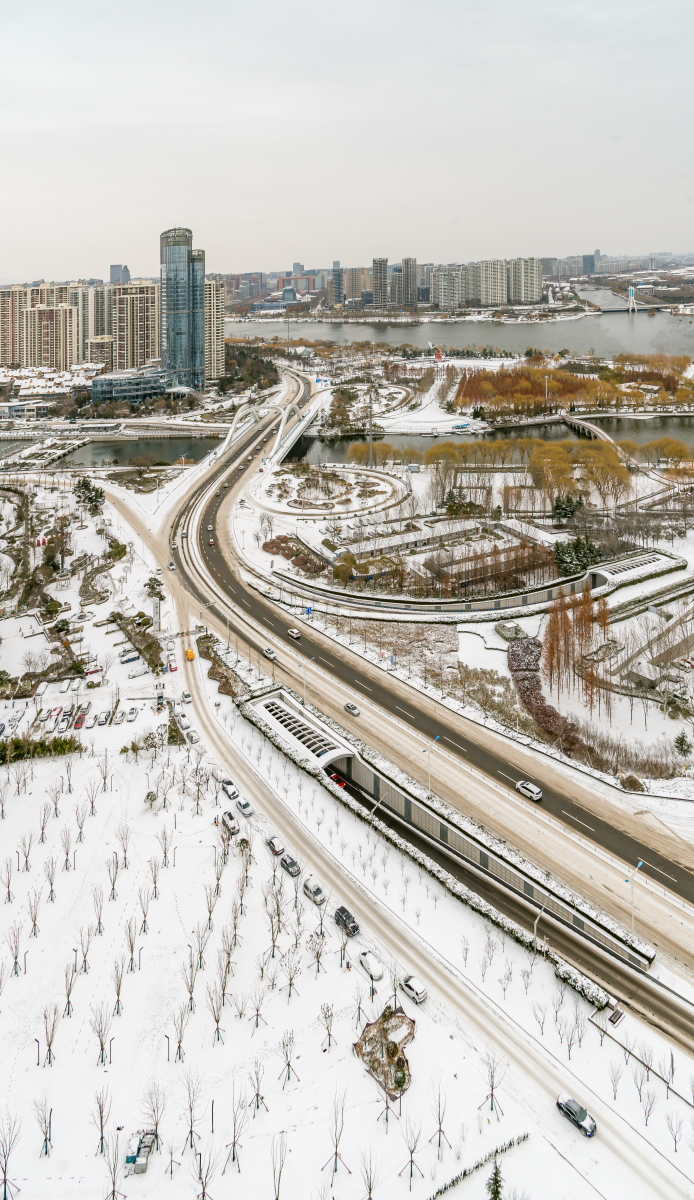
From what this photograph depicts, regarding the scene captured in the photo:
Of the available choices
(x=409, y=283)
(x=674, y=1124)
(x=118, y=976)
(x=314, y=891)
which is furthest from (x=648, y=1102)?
(x=409, y=283)

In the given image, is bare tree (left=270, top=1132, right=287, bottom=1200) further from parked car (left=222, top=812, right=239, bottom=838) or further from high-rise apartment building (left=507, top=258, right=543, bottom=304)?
high-rise apartment building (left=507, top=258, right=543, bottom=304)

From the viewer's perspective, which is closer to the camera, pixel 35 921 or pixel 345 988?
pixel 345 988

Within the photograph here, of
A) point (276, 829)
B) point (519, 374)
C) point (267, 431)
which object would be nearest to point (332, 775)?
point (276, 829)

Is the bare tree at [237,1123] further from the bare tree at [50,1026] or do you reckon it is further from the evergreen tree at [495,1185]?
the evergreen tree at [495,1185]

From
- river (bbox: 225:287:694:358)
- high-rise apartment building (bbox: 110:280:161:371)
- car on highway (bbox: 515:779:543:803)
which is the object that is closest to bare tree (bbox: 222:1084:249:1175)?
car on highway (bbox: 515:779:543:803)

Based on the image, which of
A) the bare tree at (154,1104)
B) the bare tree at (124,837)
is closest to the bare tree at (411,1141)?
the bare tree at (154,1104)

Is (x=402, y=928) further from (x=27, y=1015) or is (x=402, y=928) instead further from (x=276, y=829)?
(x=27, y=1015)
